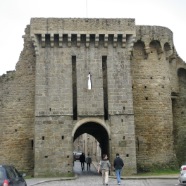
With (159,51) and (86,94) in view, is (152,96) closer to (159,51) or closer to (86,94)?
(159,51)

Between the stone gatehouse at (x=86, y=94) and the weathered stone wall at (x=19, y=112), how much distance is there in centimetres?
7

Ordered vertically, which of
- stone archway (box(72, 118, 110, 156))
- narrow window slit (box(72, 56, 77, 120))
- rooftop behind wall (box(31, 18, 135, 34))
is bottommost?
stone archway (box(72, 118, 110, 156))

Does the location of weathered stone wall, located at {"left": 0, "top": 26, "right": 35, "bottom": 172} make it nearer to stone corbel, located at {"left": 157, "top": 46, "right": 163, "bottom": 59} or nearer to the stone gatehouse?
the stone gatehouse

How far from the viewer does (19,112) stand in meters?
25.8

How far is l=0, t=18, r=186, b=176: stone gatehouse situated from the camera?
78.3ft

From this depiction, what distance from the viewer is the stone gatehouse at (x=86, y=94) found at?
23.9m

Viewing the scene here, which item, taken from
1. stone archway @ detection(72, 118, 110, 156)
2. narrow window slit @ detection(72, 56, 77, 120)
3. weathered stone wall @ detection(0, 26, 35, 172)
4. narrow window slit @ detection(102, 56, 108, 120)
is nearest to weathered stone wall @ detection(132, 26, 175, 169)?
stone archway @ detection(72, 118, 110, 156)

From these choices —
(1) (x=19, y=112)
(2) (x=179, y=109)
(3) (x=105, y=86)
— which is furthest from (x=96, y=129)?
(2) (x=179, y=109)

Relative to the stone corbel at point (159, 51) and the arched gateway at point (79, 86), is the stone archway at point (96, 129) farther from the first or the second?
the stone corbel at point (159, 51)

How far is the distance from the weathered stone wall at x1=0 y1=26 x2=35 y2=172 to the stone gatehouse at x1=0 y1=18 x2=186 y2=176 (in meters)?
0.07

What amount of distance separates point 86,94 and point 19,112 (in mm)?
4822

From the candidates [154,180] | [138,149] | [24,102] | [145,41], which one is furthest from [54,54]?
[154,180]

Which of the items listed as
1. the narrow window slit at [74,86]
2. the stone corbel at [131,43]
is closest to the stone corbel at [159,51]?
the stone corbel at [131,43]

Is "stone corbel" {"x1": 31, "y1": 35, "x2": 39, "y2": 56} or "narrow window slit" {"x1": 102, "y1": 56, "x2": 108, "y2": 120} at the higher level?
"stone corbel" {"x1": 31, "y1": 35, "x2": 39, "y2": 56}
